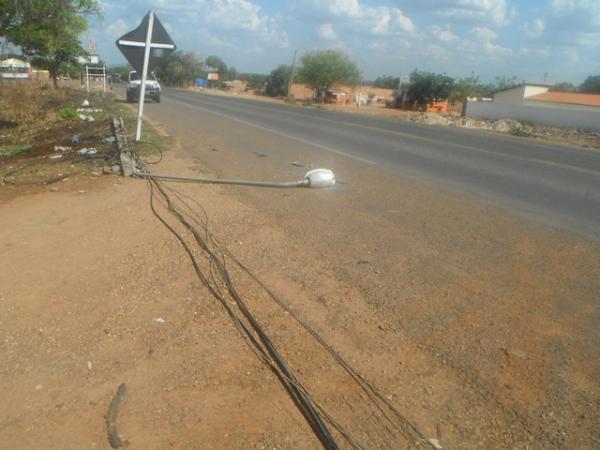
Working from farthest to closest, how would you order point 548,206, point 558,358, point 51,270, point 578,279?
point 548,206
point 578,279
point 51,270
point 558,358

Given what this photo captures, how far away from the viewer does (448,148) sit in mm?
17062

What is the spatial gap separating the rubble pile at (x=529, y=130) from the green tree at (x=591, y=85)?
5350cm

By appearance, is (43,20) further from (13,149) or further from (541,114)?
(541,114)

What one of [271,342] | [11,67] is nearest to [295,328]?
[271,342]

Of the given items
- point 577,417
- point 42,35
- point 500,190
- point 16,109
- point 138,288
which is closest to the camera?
point 577,417

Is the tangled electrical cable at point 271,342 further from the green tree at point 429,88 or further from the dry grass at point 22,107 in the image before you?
the green tree at point 429,88

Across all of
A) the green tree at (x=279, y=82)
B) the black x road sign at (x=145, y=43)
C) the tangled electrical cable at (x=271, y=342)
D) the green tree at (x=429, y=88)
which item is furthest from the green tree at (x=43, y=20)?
the green tree at (x=279, y=82)

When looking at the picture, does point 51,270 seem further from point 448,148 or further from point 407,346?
point 448,148

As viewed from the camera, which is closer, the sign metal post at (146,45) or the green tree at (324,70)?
the sign metal post at (146,45)

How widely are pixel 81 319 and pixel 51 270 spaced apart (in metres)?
1.13

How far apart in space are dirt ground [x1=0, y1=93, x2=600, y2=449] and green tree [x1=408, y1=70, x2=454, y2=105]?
53.7m

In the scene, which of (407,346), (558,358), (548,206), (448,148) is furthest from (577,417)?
(448,148)

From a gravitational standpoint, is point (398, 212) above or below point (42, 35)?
below

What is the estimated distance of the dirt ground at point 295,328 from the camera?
9.77 feet
